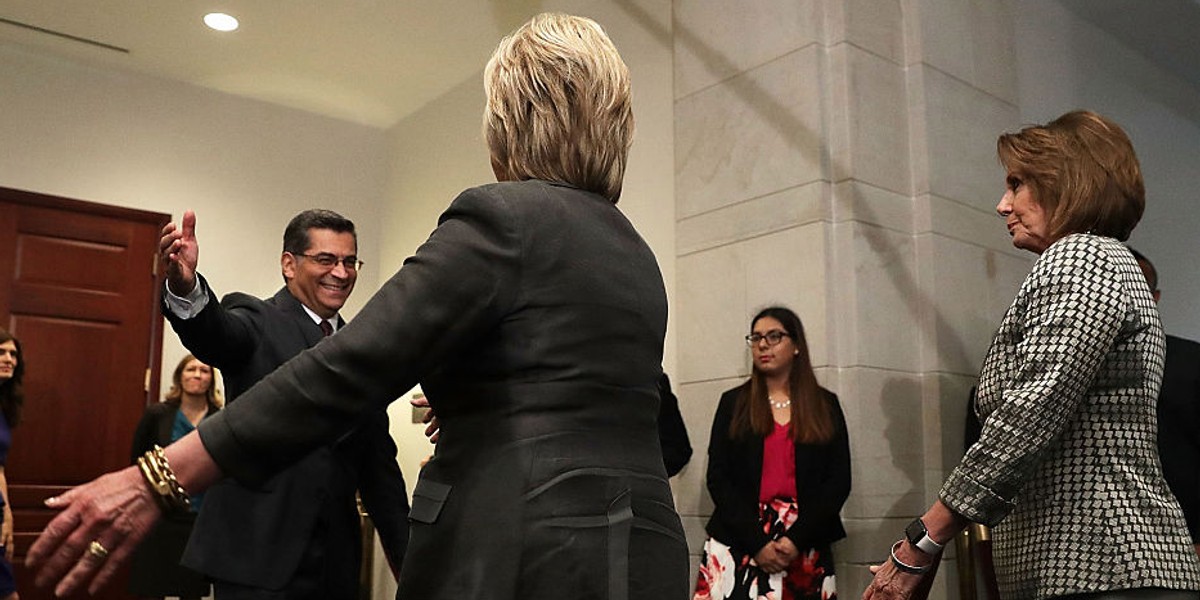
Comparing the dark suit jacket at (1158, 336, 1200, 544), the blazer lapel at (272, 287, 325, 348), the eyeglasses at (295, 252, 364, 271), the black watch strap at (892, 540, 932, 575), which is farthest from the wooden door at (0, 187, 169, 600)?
the black watch strap at (892, 540, 932, 575)

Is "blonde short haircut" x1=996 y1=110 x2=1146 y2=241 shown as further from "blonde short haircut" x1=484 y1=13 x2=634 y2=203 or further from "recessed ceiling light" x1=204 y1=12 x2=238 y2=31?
"recessed ceiling light" x1=204 y1=12 x2=238 y2=31

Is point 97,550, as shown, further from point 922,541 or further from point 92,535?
point 922,541

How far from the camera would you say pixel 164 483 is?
1062 mm

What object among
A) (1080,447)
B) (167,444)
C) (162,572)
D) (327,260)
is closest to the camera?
(1080,447)

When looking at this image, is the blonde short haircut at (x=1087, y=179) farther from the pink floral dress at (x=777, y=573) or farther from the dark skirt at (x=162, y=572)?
the dark skirt at (x=162, y=572)

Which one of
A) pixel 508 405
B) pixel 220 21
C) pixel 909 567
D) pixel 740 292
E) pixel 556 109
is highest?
pixel 220 21

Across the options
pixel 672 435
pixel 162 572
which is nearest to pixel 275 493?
pixel 672 435

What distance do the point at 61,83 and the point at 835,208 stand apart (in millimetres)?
4698

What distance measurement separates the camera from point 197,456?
1.08m

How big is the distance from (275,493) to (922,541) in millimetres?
1340

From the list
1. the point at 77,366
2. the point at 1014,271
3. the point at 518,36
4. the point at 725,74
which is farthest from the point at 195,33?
the point at 518,36

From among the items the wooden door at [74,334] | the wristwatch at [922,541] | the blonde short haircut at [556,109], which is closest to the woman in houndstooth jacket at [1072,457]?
the wristwatch at [922,541]

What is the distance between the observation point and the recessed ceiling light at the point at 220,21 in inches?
227

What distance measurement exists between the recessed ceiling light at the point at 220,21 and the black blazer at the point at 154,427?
6.86ft
